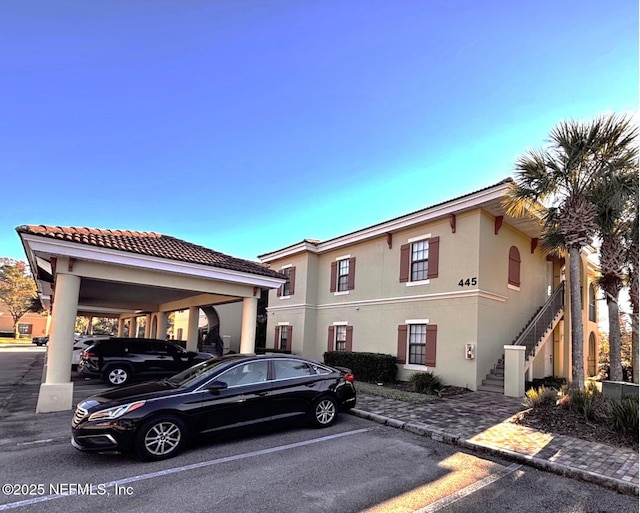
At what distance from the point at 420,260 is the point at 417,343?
125 inches

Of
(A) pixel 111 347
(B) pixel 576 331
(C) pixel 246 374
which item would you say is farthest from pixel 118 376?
(B) pixel 576 331

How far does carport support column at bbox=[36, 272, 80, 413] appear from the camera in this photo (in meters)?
9.01

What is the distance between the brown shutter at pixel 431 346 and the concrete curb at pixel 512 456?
5949 mm

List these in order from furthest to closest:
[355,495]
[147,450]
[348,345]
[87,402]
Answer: [348,345] → [87,402] → [147,450] → [355,495]

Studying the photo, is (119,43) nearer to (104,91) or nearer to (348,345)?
(104,91)

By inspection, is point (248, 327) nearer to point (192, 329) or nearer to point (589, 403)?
point (192, 329)

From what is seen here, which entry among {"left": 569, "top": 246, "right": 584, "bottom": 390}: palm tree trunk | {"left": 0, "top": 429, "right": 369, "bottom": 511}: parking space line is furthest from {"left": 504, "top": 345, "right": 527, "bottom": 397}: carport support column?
{"left": 0, "top": 429, "right": 369, "bottom": 511}: parking space line

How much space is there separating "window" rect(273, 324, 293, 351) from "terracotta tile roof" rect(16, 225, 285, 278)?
26.0 feet

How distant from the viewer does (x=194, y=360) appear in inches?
588

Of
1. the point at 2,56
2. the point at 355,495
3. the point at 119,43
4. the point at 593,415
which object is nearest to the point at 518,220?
the point at 593,415

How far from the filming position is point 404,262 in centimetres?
1596

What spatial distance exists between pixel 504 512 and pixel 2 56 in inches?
528

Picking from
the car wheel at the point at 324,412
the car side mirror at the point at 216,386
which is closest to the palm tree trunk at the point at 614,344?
the car wheel at the point at 324,412

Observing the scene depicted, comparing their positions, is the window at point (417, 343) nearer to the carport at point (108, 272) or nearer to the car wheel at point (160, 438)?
the carport at point (108, 272)
